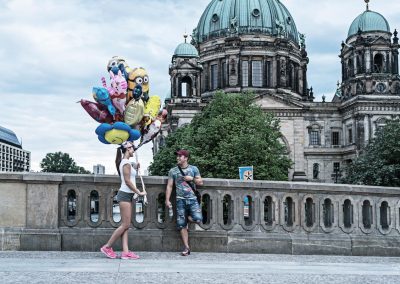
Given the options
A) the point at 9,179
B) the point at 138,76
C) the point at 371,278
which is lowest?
the point at 371,278

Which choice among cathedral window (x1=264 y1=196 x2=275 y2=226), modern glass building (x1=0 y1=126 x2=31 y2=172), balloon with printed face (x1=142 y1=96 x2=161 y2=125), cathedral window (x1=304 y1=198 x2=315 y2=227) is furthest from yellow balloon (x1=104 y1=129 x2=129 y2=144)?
modern glass building (x1=0 y1=126 x2=31 y2=172)

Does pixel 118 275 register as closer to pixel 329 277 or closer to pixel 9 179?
pixel 329 277

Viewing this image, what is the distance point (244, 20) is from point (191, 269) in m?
84.0

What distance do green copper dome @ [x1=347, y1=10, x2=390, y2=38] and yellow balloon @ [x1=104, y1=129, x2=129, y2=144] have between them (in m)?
71.8

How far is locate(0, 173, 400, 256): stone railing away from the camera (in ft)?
40.7

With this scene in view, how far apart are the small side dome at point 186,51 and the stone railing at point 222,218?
74812 millimetres

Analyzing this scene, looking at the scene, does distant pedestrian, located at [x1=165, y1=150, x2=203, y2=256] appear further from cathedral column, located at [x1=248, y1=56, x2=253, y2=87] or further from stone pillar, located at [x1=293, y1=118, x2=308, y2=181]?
cathedral column, located at [x1=248, y1=56, x2=253, y2=87]

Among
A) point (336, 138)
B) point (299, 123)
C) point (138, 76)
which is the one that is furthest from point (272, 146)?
point (138, 76)

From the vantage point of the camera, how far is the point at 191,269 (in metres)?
9.77

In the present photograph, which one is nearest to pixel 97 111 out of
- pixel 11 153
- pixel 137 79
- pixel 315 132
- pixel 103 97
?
pixel 103 97

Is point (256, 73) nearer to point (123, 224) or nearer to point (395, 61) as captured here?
point (395, 61)

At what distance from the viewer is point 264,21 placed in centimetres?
9131

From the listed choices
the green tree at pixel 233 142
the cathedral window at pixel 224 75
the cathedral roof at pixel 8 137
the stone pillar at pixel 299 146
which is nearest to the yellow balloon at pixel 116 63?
the green tree at pixel 233 142

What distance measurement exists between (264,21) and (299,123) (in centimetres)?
1806
